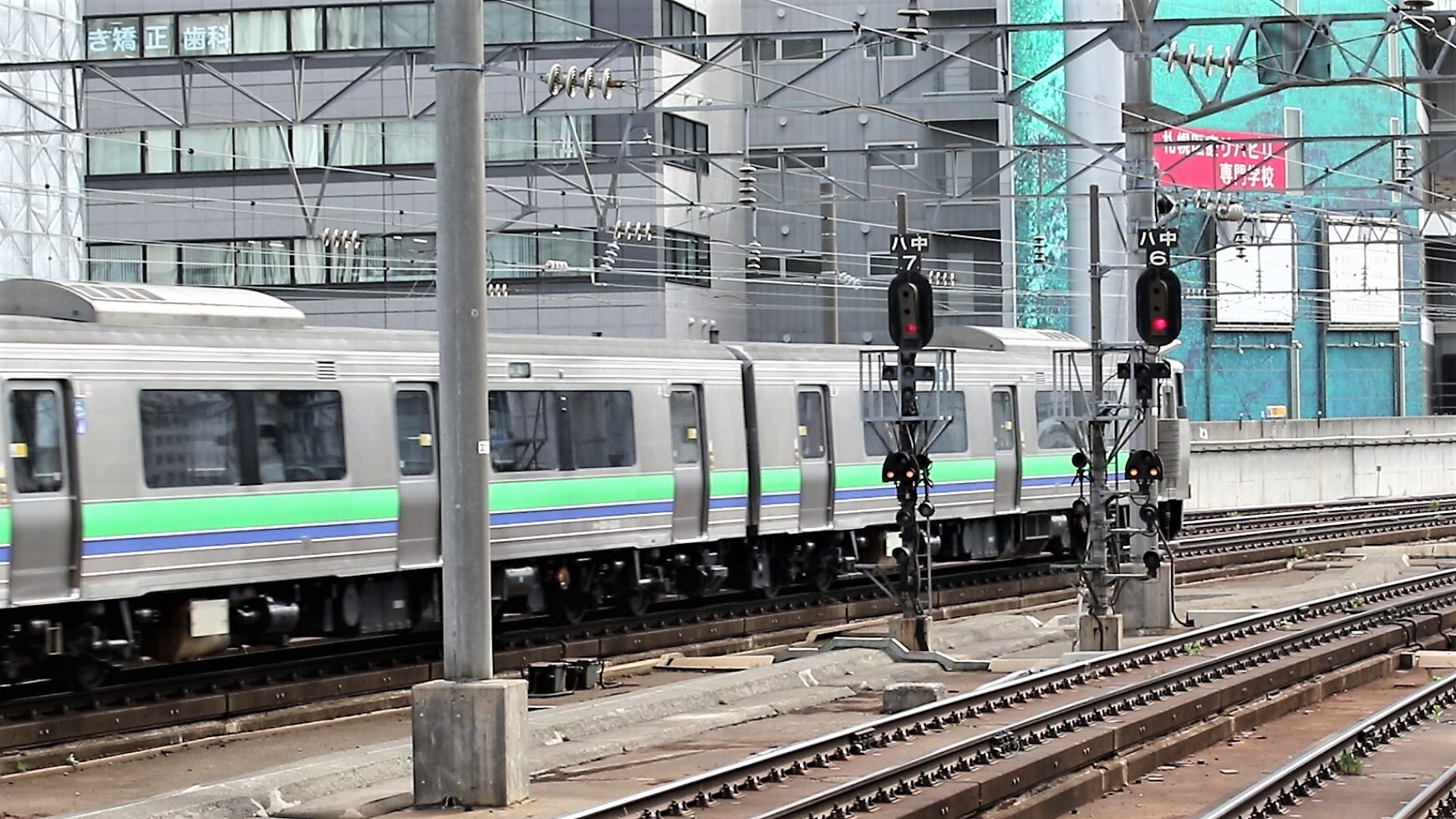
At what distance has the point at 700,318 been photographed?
2335 inches

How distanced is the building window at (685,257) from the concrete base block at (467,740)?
148 ft

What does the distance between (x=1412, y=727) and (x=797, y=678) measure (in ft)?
16.8

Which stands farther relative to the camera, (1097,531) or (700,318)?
(700,318)

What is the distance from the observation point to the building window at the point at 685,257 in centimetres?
5803

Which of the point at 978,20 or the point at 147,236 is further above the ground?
the point at 978,20

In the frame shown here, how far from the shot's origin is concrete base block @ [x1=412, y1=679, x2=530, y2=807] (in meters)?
11.9

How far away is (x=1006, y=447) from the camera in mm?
29562

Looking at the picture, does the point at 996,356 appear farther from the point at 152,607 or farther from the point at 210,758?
the point at 210,758

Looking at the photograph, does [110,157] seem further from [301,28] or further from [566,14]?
[566,14]

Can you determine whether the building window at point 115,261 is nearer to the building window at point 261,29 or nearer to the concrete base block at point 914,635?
the building window at point 261,29

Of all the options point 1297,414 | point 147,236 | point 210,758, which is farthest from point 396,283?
point 210,758

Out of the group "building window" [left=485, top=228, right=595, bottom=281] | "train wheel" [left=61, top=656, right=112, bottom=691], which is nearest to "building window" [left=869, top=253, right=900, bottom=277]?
"building window" [left=485, top=228, right=595, bottom=281]

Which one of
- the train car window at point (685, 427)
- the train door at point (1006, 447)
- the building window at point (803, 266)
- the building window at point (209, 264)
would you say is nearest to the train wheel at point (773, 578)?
the train car window at point (685, 427)

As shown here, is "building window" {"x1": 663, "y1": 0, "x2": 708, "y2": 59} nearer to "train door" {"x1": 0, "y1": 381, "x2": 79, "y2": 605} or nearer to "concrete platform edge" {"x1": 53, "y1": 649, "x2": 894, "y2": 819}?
"concrete platform edge" {"x1": 53, "y1": 649, "x2": 894, "y2": 819}
